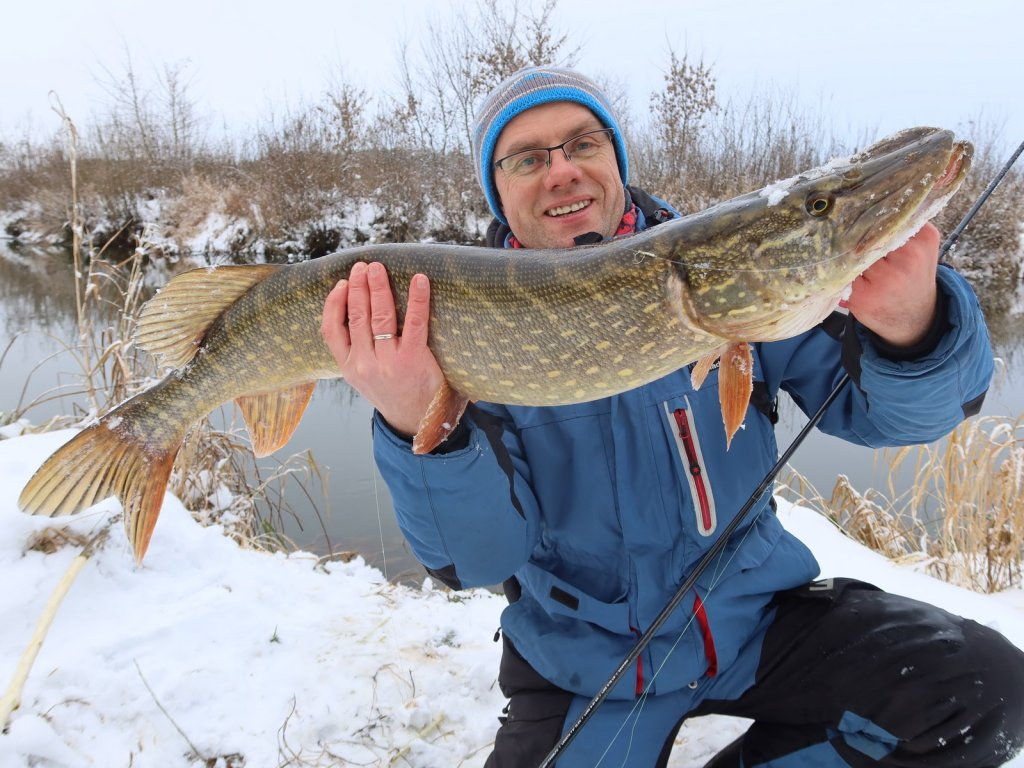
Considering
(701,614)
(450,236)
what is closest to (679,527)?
(701,614)

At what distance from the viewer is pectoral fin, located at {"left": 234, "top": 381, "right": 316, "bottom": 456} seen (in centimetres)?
144

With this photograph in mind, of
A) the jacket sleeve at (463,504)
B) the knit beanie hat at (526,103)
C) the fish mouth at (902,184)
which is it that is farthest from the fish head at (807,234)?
the knit beanie hat at (526,103)

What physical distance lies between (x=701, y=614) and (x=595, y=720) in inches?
12.4

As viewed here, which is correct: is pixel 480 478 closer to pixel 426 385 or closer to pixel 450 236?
pixel 426 385

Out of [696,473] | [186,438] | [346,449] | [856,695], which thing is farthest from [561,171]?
[346,449]

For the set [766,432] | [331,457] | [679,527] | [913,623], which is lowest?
[331,457]

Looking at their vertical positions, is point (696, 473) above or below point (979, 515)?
above

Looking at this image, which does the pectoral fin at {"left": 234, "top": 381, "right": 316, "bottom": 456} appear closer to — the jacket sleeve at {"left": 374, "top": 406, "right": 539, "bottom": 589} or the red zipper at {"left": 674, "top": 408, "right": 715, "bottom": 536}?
the jacket sleeve at {"left": 374, "top": 406, "right": 539, "bottom": 589}

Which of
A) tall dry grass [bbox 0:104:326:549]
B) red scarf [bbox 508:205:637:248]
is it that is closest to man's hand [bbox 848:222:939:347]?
red scarf [bbox 508:205:637:248]

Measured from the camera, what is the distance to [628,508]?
1.38m

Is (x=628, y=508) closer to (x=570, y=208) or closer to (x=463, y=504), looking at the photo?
(x=463, y=504)

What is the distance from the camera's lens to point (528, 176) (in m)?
1.74

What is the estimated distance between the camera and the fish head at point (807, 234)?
0.93 meters

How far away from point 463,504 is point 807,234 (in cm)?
78
